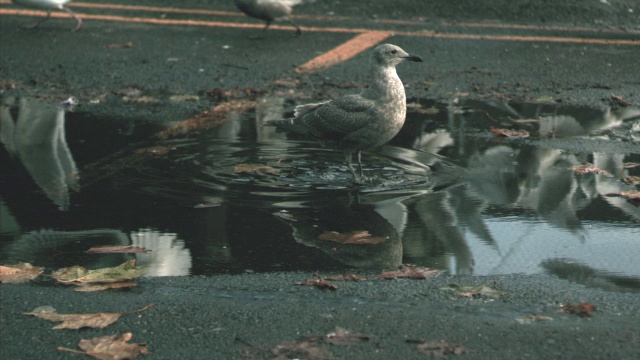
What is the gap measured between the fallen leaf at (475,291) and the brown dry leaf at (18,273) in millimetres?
1634

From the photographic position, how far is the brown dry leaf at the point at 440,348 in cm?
372

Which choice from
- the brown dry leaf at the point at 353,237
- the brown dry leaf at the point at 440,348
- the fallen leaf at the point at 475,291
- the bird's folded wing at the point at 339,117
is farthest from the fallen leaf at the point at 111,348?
the bird's folded wing at the point at 339,117

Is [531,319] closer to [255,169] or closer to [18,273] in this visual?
[18,273]

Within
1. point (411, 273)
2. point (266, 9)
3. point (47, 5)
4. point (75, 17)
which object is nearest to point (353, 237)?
point (411, 273)

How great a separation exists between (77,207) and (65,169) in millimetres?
872

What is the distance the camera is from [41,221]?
539cm

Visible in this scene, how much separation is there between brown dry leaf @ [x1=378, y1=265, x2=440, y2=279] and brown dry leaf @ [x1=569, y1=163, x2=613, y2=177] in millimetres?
2033

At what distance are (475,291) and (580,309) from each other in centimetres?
42

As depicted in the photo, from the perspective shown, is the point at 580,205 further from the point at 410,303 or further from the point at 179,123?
the point at 179,123

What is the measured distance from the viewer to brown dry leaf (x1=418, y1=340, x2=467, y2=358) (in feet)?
12.2

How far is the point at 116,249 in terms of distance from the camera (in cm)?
494

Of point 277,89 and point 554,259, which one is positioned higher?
point 277,89

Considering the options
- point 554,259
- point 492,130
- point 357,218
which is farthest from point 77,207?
point 492,130

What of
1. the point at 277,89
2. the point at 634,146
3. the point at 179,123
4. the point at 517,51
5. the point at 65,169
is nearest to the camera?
the point at 65,169
